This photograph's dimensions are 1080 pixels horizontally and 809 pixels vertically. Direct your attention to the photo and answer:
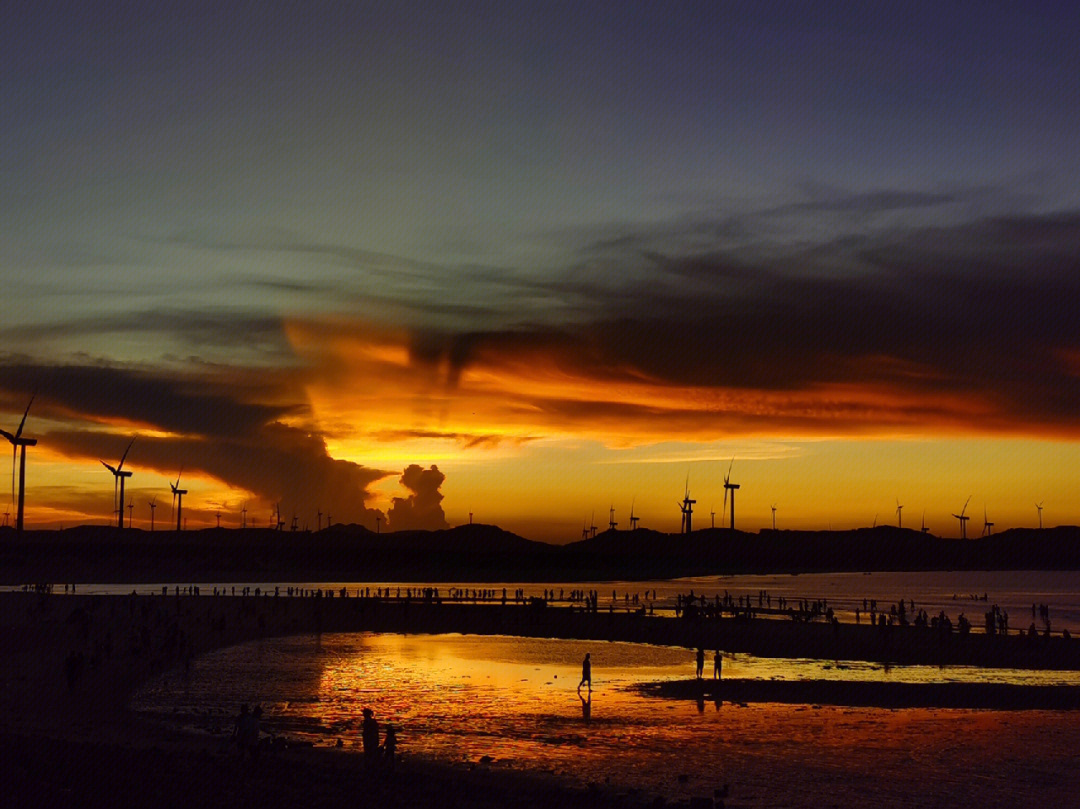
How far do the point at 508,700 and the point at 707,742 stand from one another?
1106 cm

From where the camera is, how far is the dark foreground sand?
2470 cm

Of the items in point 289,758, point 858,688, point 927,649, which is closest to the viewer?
point 289,758

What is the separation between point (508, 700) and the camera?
139 feet

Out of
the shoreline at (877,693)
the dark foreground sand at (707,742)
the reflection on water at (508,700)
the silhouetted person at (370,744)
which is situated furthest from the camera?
the shoreline at (877,693)

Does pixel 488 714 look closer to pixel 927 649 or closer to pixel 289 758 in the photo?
pixel 289 758

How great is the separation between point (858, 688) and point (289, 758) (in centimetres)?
2793

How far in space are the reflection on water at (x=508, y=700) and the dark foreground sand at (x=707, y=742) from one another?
4.29 ft

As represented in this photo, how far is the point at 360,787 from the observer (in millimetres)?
25531

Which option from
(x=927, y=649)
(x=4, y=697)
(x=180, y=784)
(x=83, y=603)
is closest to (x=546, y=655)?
(x=927, y=649)

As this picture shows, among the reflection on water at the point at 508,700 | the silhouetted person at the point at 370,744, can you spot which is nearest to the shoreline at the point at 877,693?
the reflection on water at the point at 508,700

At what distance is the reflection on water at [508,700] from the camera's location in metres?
31.5

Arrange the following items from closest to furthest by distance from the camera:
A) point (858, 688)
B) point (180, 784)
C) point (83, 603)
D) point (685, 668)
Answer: point (180, 784), point (858, 688), point (685, 668), point (83, 603)

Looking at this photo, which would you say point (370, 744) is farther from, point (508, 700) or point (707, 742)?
point (508, 700)

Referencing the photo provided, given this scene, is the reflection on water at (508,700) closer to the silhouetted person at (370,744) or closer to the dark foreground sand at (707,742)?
the dark foreground sand at (707,742)
